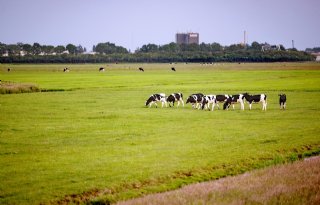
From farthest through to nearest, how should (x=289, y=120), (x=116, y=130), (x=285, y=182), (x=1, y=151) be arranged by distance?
1. (x=289, y=120)
2. (x=116, y=130)
3. (x=1, y=151)
4. (x=285, y=182)

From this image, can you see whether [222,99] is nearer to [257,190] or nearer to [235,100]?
[235,100]

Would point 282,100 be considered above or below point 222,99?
above

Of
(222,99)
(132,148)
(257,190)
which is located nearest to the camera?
(257,190)

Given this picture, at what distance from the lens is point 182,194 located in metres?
13.1

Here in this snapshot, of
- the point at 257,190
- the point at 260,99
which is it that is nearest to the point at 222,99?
the point at 260,99

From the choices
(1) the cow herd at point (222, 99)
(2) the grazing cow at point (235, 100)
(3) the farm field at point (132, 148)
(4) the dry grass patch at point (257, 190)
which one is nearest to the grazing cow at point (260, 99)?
(1) the cow herd at point (222, 99)

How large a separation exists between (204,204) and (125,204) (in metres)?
2.40

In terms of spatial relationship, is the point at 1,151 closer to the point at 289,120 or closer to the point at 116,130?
the point at 116,130

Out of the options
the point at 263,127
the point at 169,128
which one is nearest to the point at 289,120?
the point at 263,127

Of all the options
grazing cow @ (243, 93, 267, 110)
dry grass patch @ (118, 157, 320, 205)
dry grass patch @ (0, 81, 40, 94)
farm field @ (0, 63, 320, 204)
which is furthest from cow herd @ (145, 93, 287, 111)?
dry grass patch @ (0, 81, 40, 94)

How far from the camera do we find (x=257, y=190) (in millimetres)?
13172

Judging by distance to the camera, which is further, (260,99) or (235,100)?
(235,100)

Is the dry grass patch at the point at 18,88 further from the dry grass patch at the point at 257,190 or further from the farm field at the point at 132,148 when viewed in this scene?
the dry grass patch at the point at 257,190

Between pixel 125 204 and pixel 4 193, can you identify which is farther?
pixel 4 193
